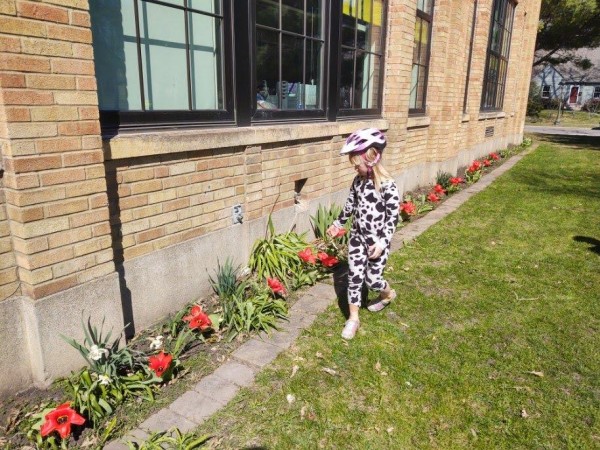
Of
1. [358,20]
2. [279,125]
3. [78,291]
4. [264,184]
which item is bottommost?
[78,291]

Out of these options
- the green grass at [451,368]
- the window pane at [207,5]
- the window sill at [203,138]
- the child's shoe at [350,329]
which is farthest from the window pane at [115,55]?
the child's shoe at [350,329]

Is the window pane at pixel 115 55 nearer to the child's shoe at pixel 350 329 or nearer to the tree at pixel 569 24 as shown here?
the child's shoe at pixel 350 329

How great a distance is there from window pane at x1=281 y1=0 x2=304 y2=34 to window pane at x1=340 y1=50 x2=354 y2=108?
1049mm

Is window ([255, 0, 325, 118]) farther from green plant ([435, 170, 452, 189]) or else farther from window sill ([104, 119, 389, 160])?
green plant ([435, 170, 452, 189])

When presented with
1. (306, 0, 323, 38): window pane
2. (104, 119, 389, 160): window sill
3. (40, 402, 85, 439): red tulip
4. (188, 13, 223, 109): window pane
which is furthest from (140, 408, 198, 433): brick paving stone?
(306, 0, 323, 38): window pane

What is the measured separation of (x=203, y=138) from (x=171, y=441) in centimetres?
228

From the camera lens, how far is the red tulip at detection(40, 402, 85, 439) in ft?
7.50

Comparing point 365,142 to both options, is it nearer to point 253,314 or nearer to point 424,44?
point 253,314

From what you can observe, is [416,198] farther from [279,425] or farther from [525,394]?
[279,425]

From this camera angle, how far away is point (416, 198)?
823 centimetres

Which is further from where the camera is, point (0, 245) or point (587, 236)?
point (587, 236)

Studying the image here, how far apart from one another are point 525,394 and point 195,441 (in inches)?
83.3

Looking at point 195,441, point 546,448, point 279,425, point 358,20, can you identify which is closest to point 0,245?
point 195,441

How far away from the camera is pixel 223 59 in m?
4.06
